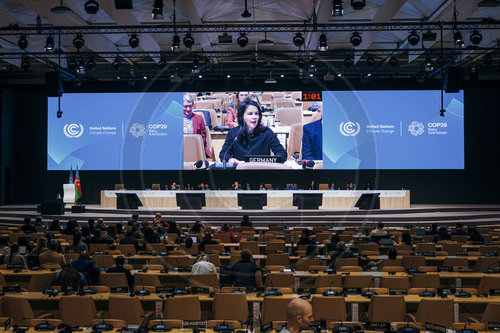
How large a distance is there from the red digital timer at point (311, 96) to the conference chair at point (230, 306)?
20.3 metres

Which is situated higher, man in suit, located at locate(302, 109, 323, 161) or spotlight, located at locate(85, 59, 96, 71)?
spotlight, located at locate(85, 59, 96, 71)

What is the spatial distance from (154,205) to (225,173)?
4.70 m

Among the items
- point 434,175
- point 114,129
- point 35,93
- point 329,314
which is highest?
point 35,93

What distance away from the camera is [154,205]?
82.7 ft

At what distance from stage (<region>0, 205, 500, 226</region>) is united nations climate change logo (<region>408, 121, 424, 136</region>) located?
4.31m

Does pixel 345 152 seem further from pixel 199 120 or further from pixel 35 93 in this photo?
pixel 35 93

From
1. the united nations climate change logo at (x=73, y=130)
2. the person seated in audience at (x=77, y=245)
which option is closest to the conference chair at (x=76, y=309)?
the person seated in audience at (x=77, y=245)

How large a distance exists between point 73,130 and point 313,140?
11675mm

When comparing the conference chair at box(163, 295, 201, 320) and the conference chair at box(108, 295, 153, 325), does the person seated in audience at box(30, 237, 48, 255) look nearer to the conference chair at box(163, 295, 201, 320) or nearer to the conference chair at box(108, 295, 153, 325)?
the conference chair at box(108, 295, 153, 325)

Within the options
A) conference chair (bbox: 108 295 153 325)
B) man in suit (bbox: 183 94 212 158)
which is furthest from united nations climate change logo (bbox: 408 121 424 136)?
conference chair (bbox: 108 295 153 325)

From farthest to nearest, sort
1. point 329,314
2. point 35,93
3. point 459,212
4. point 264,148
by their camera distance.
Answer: point 35,93
point 264,148
point 459,212
point 329,314

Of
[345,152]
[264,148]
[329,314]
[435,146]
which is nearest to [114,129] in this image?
[264,148]

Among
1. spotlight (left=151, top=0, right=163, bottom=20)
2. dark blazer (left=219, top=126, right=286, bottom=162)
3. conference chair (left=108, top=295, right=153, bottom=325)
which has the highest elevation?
spotlight (left=151, top=0, right=163, bottom=20)

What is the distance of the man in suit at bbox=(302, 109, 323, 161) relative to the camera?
1064 inches
